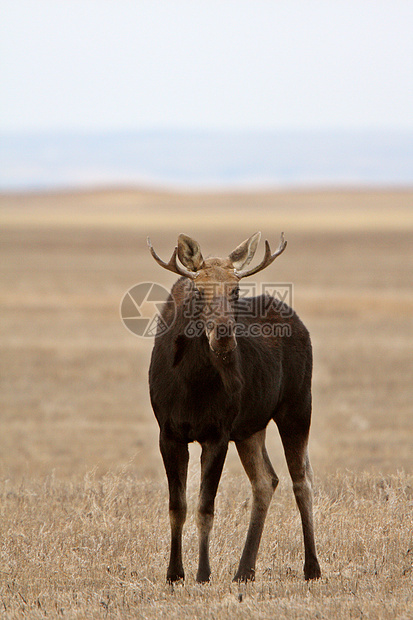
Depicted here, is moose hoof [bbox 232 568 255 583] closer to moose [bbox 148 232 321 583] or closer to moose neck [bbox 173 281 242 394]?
moose [bbox 148 232 321 583]

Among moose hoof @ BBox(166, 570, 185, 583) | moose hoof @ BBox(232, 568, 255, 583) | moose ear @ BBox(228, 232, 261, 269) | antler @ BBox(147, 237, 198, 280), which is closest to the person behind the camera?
antler @ BBox(147, 237, 198, 280)

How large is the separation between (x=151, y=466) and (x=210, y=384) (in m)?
8.52

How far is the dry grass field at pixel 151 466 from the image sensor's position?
571 centimetres

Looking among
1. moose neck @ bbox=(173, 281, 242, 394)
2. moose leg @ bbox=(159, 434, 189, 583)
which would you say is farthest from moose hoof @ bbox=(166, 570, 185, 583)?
moose neck @ bbox=(173, 281, 242, 394)

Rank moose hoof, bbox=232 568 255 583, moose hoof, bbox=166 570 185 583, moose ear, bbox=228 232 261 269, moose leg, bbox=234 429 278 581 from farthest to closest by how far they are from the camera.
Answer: moose leg, bbox=234 429 278 581, moose ear, bbox=228 232 261 269, moose hoof, bbox=232 568 255 583, moose hoof, bbox=166 570 185 583

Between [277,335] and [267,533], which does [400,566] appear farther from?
[277,335]

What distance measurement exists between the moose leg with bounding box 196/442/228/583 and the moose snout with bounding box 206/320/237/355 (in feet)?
2.32

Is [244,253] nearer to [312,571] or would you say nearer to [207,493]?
[207,493]

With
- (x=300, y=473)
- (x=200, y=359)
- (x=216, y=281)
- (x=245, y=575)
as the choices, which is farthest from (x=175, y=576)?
(x=216, y=281)

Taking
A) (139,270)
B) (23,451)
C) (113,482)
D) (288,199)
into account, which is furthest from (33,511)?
(288,199)

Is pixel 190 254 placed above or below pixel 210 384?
above

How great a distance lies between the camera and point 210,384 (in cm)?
594

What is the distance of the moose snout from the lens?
18.2 ft

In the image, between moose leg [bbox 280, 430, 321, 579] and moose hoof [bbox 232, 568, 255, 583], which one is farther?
moose leg [bbox 280, 430, 321, 579]
